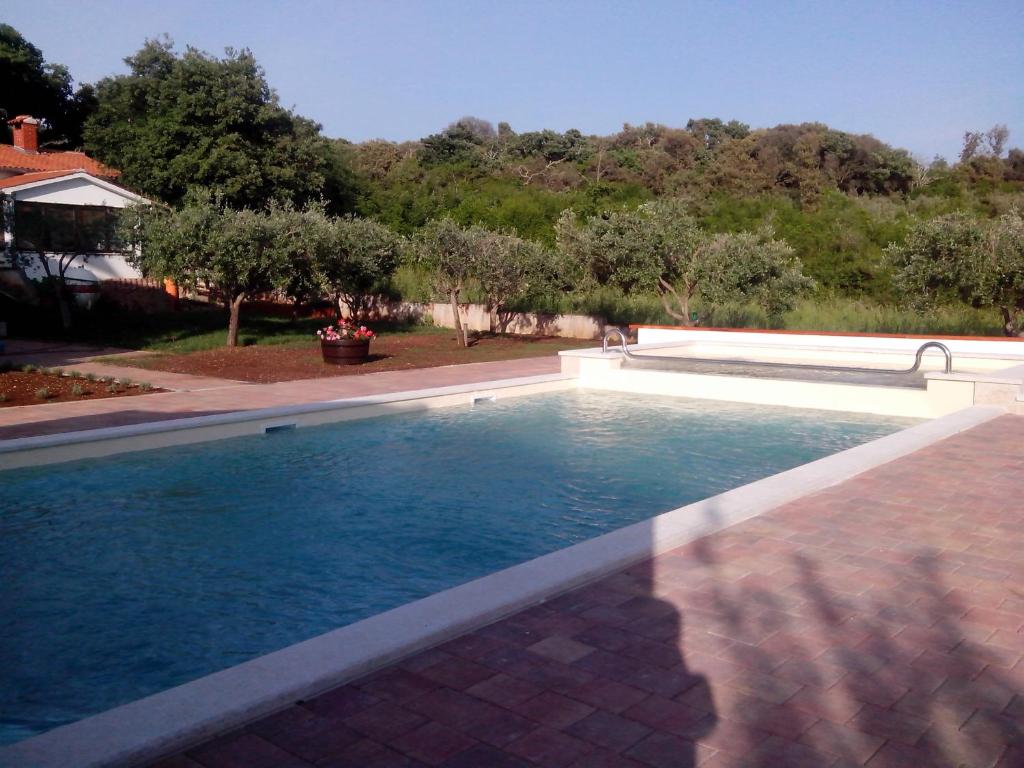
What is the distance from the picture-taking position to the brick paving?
10.3ft

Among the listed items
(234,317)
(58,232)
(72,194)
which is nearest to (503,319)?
(234,317)

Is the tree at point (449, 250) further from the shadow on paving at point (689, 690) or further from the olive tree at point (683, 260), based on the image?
the shadow on paving at point (689, 690)

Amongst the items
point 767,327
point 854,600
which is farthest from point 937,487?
point 767,327

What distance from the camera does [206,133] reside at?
28781 millimetres

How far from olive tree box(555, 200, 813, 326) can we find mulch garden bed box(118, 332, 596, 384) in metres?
2.30

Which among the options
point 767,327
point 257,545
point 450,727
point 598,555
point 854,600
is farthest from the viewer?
point 767,327

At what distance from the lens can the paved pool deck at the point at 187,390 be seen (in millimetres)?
10500

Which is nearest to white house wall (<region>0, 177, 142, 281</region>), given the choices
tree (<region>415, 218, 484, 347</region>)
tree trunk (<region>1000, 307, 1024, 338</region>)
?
tree (<region>415, 218, 484, 347</region>)

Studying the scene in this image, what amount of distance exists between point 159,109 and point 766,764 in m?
30.9

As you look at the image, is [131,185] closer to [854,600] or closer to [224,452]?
[224,452]

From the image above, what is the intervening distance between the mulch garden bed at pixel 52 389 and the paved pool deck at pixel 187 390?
416mm

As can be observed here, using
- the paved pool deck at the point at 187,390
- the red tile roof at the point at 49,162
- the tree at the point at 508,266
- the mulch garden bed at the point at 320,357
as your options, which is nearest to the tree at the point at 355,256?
the mulch garden bed at the point at 320,357

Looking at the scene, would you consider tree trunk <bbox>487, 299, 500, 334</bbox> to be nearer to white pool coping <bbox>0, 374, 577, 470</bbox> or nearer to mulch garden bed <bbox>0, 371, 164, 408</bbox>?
white pool coping <bbox>0, 374, 577, 470</bbox>

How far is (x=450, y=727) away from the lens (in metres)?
3.28
